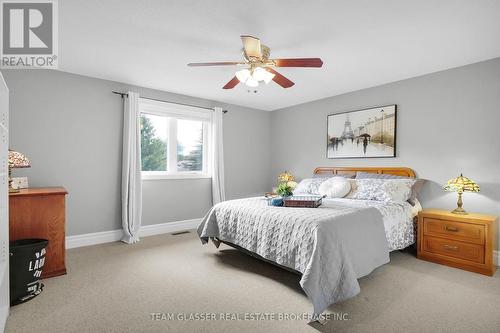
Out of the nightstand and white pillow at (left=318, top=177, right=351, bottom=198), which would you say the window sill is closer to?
white pillow at (left=318, top=177, right=351, bottom=198)

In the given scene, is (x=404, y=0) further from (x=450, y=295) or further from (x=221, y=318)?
(x=221, y=318)

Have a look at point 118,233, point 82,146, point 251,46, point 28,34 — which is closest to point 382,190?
point 251,46

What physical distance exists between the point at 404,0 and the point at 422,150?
7.65 feet

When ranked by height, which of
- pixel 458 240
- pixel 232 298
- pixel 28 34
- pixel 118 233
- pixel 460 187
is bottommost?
pixel 232 298

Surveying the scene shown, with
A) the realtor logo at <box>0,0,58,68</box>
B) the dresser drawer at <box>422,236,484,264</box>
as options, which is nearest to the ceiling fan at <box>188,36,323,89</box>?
the realtor logo at <box>0,0,58,68</box>

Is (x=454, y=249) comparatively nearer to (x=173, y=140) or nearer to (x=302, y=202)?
(x=302, y=202)

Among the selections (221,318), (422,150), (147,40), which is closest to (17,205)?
(147,40)

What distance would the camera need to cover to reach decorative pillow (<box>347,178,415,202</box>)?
11.1ft

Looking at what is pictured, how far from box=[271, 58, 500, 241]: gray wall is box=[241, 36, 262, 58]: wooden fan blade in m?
2.65

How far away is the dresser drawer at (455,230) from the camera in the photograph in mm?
2822

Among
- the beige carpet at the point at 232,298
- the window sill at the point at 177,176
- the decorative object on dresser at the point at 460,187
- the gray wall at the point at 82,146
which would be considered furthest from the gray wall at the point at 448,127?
the gray wall at the point at 82,146

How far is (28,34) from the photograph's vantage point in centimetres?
250

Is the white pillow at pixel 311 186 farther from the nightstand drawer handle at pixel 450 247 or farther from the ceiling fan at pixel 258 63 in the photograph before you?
the ceiling fan at pixel 258 63

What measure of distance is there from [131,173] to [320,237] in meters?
3.04
